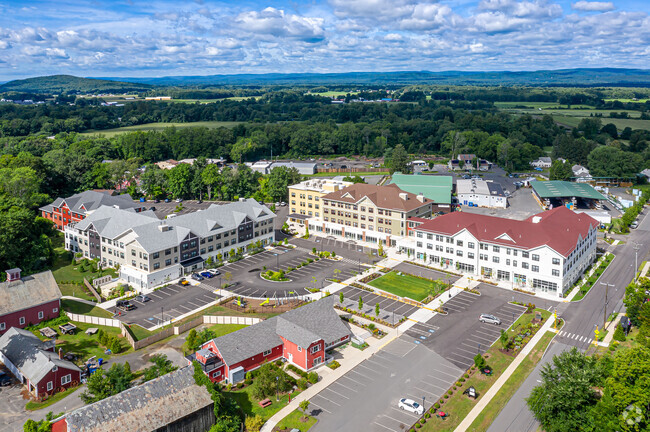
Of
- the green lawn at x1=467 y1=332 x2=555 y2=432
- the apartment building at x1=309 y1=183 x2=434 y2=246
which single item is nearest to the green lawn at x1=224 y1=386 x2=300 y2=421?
the green lawn at x1=467 y1=332 x2=555 y2=432

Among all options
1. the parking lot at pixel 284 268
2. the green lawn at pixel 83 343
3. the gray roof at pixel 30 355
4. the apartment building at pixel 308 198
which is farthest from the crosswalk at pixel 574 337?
the apartment building at pixel 308 198

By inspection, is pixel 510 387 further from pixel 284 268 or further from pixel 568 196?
pixel 568 196

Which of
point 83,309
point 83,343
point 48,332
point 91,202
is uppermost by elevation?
point 91,202

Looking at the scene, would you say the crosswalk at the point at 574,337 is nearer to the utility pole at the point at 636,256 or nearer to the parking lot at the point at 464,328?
the parking lot at the point at 464,328

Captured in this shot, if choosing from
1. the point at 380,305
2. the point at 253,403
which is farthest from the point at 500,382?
the point at 253,403

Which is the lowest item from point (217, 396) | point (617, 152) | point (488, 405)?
point (488, 405)

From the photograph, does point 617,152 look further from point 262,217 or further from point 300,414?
point 300,414

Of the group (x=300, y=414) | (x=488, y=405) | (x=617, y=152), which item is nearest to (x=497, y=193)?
(x=617, y=152)
